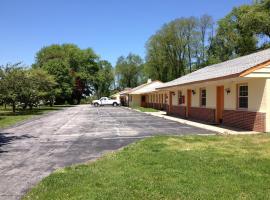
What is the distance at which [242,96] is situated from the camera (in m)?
17.5

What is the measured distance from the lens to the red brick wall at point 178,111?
1125 inches

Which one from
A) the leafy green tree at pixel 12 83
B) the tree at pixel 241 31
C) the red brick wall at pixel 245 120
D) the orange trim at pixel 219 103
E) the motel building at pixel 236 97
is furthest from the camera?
the tree at pixel 241 31

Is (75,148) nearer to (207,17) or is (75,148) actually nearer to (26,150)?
(26,150)

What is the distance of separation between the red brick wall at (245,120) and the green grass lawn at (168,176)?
4864 mm

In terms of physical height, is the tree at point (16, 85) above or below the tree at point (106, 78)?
below

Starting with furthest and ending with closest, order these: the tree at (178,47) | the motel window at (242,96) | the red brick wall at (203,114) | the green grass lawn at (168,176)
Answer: the tree at (178,47), the red brick wall at (203,114), the motel window at (242,96), the green grass lawn at (168,176)

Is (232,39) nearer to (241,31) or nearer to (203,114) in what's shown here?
(241,31)

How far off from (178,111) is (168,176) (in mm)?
23326

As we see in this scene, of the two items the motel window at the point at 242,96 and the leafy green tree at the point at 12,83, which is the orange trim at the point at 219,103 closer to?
the motel window at the point at 242,96

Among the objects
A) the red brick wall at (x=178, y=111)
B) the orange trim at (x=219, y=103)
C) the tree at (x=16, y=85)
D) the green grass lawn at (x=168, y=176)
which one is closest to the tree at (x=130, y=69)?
the tree at (x=16, y=85)

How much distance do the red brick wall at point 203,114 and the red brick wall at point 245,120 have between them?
195 centimetres

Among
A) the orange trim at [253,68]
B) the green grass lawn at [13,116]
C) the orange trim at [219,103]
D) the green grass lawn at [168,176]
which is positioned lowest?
the green grass lawn at [168,176]

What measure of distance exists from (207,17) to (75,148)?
62227 millimetres

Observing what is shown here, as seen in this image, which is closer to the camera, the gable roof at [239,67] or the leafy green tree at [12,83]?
the gable roof at [239,67]
